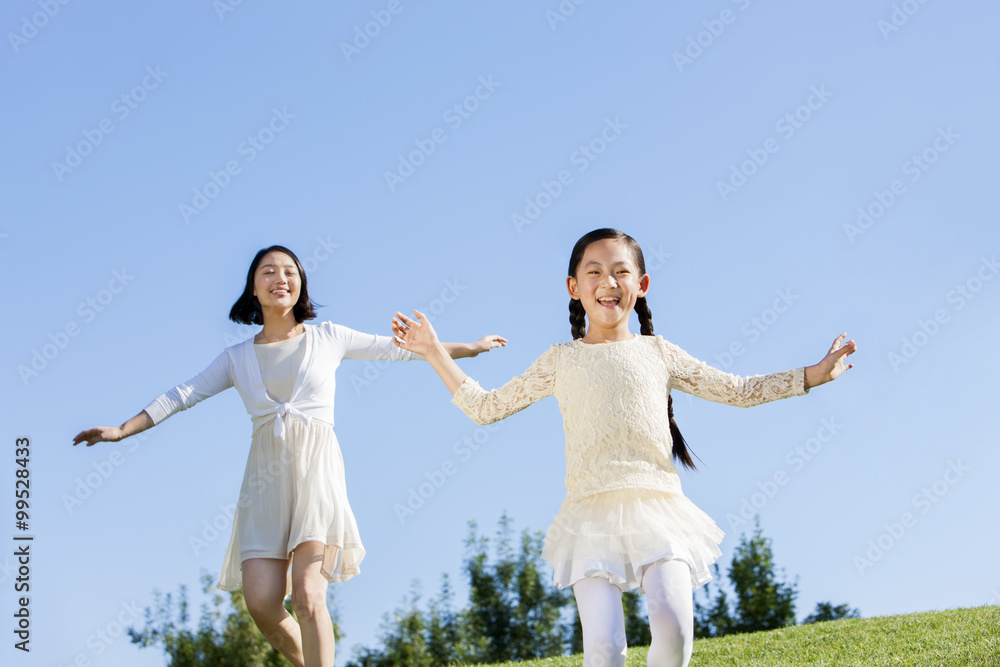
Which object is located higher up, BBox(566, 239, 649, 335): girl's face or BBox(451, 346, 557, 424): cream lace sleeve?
BBox(566, 239, 649, 335): girl's face

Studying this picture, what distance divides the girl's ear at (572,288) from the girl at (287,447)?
117 centimetres

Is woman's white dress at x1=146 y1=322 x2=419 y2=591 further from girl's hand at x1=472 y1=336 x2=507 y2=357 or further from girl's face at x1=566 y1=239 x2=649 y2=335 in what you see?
girl's face at x1=566 y1=239 x2=649 y2=335

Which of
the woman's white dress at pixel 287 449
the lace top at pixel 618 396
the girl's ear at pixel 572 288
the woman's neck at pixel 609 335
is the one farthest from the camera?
the woman's white dress at pixel 287 449

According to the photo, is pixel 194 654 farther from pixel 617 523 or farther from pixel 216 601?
pixel 617 523

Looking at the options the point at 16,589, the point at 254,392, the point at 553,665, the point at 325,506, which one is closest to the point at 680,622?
the point at 325,506

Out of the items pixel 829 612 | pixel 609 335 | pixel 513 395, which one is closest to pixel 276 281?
pixel 513 395

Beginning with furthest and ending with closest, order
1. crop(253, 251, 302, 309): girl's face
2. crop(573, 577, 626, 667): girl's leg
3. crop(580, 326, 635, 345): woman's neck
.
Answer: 1. crop(253, 251, 302, 309): girl's face
2. crop(580, 326, 635, 345): woman's neck
3. crop(573, 577, 626, 667): girl's leg

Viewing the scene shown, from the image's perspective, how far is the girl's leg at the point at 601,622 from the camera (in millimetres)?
3379

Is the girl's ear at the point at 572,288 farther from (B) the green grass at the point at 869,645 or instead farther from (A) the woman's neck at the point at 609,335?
(B) the green grass at the point at 869,645

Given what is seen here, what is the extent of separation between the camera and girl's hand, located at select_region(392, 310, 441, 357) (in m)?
4.31

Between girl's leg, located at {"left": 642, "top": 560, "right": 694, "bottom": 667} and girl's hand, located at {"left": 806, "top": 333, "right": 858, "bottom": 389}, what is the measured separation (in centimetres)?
106

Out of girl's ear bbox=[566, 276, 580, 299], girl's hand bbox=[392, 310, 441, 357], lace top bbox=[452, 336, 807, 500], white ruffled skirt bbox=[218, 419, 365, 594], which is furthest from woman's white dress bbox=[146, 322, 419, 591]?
girl's ear bbox=[566, 276, 580, 299]

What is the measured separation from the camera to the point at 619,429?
386cm

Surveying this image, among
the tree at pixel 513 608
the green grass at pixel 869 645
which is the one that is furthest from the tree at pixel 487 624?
the green grass at pixel 869 645
